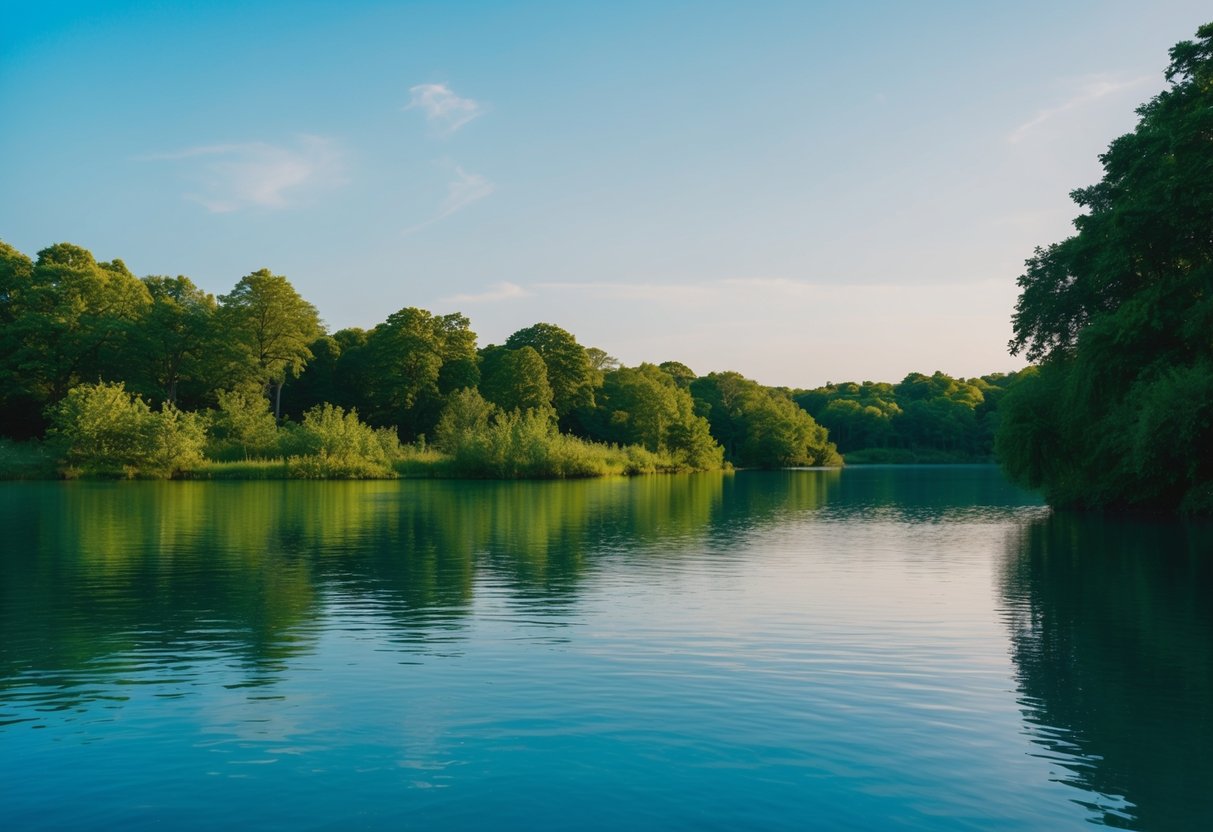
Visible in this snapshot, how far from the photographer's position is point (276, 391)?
85.6m

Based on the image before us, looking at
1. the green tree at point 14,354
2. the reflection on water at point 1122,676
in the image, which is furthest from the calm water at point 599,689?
the green tree at point 14,354

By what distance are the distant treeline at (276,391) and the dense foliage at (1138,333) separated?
41.5 m

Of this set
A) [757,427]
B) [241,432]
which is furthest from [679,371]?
[241,432]

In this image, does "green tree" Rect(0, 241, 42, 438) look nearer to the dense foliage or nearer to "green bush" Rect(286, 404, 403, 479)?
"green bush" Rect(286, 404, 403, 479)

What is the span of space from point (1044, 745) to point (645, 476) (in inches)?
3115

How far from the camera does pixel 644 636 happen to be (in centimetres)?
1363

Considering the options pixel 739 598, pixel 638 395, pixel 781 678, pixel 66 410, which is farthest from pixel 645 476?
pixel 781 678

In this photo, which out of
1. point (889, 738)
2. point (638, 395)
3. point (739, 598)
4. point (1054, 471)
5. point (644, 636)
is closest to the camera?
point (889, 738)

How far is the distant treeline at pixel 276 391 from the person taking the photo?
6284 centimetres

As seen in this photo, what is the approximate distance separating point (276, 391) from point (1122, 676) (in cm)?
8250

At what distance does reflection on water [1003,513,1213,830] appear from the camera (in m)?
7.81

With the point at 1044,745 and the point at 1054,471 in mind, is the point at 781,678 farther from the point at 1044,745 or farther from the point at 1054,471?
the point at 1054,471

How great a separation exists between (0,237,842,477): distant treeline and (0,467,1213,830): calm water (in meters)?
42.2

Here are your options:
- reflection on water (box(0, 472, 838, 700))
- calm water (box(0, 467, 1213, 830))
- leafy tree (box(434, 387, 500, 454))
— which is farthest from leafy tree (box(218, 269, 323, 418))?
calm water (box(0, 467, 1213, 830))
